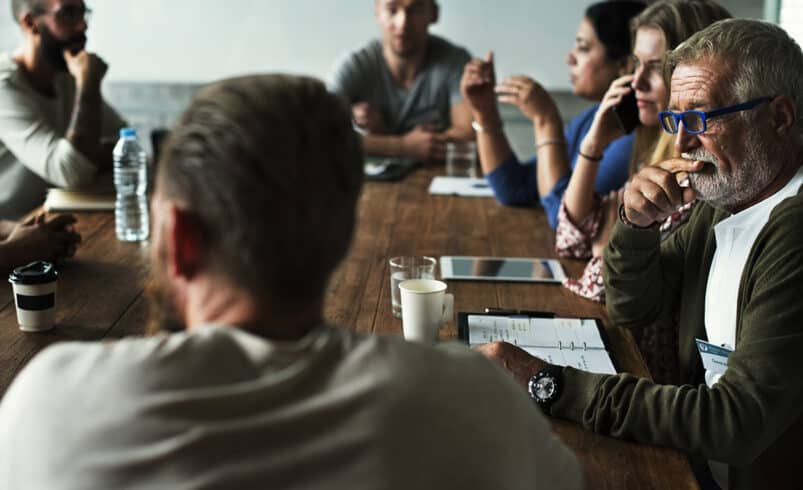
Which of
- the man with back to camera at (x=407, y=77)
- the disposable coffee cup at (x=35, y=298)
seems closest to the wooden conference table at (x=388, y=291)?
the disposable coffee cup at (x=35, y=298)

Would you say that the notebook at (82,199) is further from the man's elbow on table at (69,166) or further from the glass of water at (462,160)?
the glass of water at (462,160)

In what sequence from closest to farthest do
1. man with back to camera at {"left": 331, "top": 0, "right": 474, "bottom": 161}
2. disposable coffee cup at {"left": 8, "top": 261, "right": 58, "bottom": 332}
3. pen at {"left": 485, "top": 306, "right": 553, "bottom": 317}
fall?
disposable coffee cup at {"left": 8, "top": 261, "right": 58, "bottom": 332}
pen at {"left": 485, "top": 306, "right": 553, "bottom": 317}
man with back to camera at {"left": 331, "top": 0, "right": 474, "bottom": 161}

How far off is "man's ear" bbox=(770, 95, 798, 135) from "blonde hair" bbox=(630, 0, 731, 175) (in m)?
0.56

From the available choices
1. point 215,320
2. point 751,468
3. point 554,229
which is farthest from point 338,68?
point 215,320

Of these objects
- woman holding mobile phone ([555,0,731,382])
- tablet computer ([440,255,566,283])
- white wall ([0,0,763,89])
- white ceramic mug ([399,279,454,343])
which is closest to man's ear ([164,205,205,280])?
white ceramic mug ([399,279,454,343])

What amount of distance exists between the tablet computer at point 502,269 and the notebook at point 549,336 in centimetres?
27

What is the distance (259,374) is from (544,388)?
0.63m

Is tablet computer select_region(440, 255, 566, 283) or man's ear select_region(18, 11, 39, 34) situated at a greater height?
man's ear select_region(18, 11, 39, 34)

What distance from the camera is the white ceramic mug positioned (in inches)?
56.9

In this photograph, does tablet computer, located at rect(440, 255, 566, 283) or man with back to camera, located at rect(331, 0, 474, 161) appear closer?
tablet computer, located at rect(440, 255, 566, 283)

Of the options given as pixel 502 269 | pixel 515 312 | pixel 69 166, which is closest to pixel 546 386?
pixel 515 312

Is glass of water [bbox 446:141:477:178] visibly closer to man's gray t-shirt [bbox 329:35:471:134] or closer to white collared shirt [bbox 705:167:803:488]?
man's gray t-shirt [bbox 329:35:471:134]

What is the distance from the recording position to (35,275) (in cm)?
150

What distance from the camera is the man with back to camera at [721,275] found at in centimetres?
116
